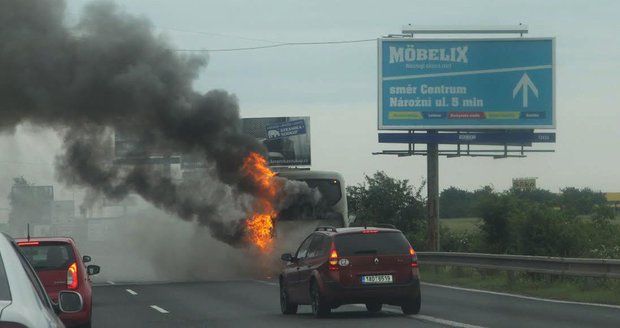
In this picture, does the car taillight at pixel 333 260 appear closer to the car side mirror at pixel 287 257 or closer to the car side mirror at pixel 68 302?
the car side mirror at pixel 287 257

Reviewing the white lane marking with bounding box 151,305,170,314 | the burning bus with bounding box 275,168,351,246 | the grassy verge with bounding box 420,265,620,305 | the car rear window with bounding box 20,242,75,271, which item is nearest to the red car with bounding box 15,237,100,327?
the car rear window with bounding box 20,242,75,271

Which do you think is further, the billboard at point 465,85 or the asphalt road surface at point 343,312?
the billboard at point 465,85

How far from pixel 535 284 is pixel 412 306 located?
745cm

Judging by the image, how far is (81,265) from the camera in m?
16.5

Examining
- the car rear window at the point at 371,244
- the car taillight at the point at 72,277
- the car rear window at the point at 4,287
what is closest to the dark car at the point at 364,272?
the car rear window at the point at 371,244

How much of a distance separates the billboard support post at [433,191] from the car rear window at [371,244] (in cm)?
2453

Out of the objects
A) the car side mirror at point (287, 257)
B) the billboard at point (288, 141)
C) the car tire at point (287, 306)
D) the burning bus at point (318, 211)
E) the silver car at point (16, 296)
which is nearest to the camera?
the silver car at point (16, 296)

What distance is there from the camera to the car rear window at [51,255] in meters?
16.4

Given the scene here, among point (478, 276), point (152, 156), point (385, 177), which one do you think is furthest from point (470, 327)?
point (385, 177)

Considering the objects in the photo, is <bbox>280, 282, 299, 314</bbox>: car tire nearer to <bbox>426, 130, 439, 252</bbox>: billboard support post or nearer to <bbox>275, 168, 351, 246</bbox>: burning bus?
<bbox>275, 168, 351, 246</bbox>: burning bus

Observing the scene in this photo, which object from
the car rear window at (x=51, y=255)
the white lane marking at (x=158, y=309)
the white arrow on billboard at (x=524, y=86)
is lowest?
the white lane marking at (x=158, y=309)

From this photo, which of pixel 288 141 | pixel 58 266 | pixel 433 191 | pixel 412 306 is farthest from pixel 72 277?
pixel 288 141

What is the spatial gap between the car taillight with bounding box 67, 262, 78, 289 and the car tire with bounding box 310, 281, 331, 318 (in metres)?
3.85

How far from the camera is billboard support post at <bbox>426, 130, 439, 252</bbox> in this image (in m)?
42.5
